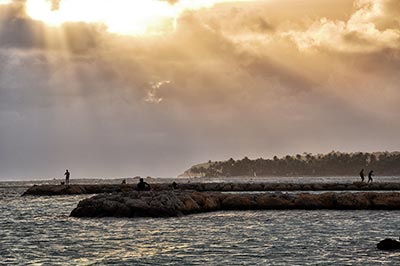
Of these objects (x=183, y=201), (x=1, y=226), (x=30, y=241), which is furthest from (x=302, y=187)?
(x=30, y=241)

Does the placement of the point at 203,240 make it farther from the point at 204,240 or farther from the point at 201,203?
the point at 201,203

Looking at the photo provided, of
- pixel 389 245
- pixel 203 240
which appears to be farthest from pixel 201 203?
pixel 389 245

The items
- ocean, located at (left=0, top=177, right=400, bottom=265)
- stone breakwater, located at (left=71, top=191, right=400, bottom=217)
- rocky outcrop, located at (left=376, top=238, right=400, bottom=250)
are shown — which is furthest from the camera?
stone breakwater, located at (left=71, top=191, right=400, bottom=217)

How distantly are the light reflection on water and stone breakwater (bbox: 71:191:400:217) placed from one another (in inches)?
82.7

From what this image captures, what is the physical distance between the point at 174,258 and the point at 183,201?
26.6 m

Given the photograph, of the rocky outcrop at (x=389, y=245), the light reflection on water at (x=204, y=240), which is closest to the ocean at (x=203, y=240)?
the light reflection on water at (x=204, y=240)

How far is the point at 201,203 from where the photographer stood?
5869cm

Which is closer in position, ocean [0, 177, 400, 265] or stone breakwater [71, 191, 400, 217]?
ocean [0, 177, 400, 265]

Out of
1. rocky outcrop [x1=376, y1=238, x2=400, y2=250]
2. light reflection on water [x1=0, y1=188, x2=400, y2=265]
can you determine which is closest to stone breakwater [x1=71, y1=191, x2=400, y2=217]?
light reflection on water [x1=0, y1=188, x2=400, y2=265]

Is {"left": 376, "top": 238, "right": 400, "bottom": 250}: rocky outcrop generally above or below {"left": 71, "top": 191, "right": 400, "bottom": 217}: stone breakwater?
below

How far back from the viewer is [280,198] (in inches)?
2463

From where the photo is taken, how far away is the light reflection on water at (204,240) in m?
27.9

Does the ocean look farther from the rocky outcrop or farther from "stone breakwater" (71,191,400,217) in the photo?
"stone breakwater" (71,191,400,217)

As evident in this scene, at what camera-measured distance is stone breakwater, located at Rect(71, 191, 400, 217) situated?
51.0 meters
